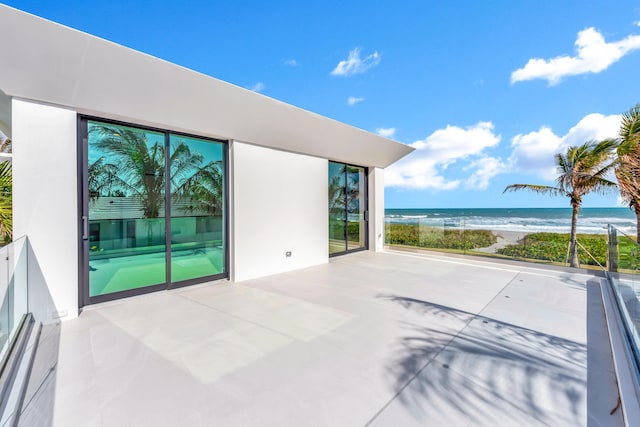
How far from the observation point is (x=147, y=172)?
4.18 meters

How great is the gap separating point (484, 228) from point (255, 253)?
6057 mm

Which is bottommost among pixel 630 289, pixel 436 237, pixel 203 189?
pixel 630 289

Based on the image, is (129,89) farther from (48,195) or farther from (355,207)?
(355,207)

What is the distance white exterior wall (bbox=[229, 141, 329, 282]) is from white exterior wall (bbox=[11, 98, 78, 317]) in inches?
86.2

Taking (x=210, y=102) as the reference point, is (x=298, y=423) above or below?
below

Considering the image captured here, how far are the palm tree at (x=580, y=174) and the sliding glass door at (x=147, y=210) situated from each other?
316 inches

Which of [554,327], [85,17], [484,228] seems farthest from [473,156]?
[85,17]

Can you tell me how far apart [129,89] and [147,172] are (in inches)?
49.5

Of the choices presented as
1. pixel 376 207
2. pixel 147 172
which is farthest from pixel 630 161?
pixel 147 172

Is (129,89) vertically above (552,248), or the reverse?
(129,89)

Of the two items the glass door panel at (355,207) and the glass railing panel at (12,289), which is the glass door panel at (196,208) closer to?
the glass railing panel at (12,289)

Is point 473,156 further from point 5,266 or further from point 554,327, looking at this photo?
point 5,266

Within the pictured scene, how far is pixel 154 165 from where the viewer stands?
424 centimetres

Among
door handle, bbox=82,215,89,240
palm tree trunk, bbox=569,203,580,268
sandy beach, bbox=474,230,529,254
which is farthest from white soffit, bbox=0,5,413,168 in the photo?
palm tree trunk, bbox=569,203,580,268
